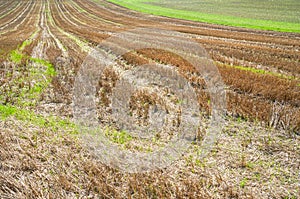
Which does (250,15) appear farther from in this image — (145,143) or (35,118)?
(35,118)

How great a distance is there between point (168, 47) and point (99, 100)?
29.9ft

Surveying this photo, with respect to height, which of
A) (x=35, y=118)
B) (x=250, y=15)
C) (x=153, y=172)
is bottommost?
(x=153, y=172)

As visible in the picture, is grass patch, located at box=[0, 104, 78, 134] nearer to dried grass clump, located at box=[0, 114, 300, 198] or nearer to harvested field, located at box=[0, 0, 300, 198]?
harvested field, located at box=[0, 0, 300, 198]

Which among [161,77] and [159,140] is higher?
[161,77]

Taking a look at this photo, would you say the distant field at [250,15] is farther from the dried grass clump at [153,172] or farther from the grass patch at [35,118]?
the grass patch at [35,118]

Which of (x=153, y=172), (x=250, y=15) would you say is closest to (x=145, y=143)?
(x=153, y=172)

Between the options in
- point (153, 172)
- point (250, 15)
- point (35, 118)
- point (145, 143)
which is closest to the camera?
point (153, 172)

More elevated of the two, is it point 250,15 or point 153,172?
point 250,15

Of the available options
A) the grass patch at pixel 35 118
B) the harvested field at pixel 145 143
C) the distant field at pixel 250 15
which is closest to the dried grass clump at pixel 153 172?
the harvested field at pixel 145 143

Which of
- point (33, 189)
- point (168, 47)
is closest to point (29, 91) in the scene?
point (33, 189)

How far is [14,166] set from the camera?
177 inches

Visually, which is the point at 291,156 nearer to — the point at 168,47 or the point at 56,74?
the point at 56,74

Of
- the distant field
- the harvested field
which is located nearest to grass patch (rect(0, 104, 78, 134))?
the harvested field

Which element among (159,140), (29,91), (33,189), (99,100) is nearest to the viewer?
(33,189)
